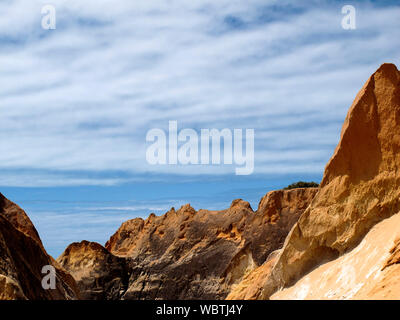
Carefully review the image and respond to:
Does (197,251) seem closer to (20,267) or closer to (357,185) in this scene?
(357,185)

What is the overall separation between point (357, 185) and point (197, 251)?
103 ft

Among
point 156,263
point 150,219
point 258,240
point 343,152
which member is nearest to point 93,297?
point 156,263

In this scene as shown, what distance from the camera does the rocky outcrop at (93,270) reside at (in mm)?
49644

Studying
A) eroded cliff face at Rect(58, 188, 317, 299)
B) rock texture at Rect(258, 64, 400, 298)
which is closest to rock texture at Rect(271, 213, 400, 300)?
rock texture at Rect(258, 64, 400, 298)

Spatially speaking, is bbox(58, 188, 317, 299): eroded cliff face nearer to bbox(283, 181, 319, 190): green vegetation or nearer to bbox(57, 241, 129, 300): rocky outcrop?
bbox(57, 241, 129, 300): rocky outcrop

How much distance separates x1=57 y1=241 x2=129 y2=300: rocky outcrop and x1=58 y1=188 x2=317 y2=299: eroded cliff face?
0.08 m

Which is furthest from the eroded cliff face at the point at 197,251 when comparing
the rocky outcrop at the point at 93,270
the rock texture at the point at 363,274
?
the rock texture at the point at 363,274

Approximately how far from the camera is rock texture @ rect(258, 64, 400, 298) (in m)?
17.8

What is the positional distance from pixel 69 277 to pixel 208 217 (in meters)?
24.8

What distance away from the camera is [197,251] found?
48.6 m

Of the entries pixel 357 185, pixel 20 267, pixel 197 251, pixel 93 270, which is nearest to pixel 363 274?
pixel 357 185

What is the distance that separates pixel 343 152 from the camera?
18.9 m

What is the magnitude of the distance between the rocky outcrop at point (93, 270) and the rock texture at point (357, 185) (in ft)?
108
